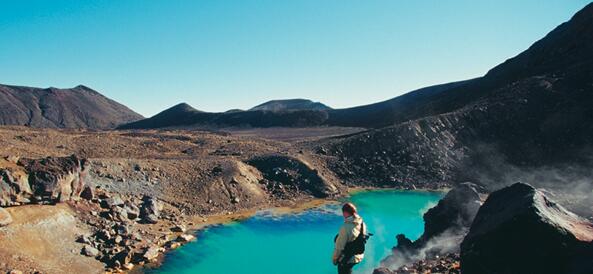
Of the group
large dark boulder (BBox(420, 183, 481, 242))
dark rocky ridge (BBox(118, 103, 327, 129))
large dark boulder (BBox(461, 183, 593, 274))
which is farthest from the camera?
dark rocky ridge (BBox(118, 103, 327, 129))

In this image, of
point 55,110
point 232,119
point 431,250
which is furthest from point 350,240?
point 55,110

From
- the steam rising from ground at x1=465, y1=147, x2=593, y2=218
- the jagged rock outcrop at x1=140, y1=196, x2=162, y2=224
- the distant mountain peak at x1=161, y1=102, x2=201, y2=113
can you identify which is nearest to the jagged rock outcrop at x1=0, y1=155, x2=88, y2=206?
the jagged rock outcrop at x1=140, y1=196, x2=162, y2=224

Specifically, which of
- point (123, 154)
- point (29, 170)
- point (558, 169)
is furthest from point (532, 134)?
point (29, 170)

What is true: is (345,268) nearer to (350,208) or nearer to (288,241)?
(350,208)

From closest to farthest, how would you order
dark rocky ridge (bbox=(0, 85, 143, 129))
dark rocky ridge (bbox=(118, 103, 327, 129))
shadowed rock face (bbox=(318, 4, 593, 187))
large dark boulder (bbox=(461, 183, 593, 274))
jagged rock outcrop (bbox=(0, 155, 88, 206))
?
large dark boulder (bbox=(461, 183, 593, 274))
jagged rock outcrop (bbox=(0, 155, 88, 206))
shadowed rock face (bbox=(318, 4, 593, 187))
dark rocky ridge (bbox=(118, 103, 327, 129))
dark rocky ridge (bbox=(0, 85, 143, 129))

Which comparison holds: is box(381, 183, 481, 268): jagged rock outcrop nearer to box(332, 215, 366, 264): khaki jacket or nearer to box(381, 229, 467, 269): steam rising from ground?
box(381, 229, 467, 269): steam rising from ground

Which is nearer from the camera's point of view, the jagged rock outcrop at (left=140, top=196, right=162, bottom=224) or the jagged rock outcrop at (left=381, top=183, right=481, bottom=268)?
the jagged rock outcrop at (left=381, top=183, right=481, bottom=268)

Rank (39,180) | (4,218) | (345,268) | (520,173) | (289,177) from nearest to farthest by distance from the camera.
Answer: (345,268) < (4,218) < (39,180) < (289,177) < (520,173)
